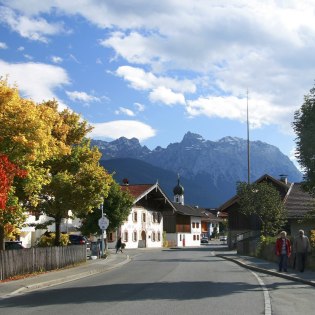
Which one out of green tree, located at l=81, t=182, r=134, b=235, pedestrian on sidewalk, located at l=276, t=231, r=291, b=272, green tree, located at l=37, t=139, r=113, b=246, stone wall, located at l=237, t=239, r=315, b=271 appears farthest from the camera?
green tree, located at l=81, t=182, r=134, b=235

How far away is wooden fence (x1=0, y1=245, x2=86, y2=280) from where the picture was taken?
20.9 m

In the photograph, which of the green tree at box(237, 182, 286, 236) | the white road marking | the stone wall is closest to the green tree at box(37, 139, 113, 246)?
the stone wall

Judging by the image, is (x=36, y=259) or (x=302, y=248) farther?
(x=36, y=259)

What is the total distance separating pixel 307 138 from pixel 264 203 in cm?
2687

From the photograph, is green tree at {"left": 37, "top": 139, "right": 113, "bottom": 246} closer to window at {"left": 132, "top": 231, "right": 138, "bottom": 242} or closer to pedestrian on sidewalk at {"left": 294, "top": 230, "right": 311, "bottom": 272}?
pedestrian on sidewalk at {"left": 294, "top": 230, "right": 311, "bottom": 272}

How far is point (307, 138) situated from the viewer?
20359 millimetres

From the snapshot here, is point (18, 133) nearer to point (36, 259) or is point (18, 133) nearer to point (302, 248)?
point (36, 259)

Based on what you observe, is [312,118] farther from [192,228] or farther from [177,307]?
[192,228]

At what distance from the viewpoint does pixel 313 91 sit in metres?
21.0

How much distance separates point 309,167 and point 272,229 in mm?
26930

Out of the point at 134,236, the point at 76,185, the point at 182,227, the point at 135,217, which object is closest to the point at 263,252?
the point at 76,185

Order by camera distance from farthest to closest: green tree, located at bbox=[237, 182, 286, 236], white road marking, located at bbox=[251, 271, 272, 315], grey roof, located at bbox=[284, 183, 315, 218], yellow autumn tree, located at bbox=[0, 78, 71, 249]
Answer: grey roof, located at bbox=[284, 183, 315, 218] < green tree, located at bbox=[237, 182, 286, 236] < yellow autumn tree, located at bbox=[0, 78, 71, 249] < white road marking, located at bbox=[251, 271, 272, 315]

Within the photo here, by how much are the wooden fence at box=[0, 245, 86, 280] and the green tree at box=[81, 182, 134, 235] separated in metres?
17.8

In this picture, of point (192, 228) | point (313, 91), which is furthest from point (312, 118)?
point (192, 228)
